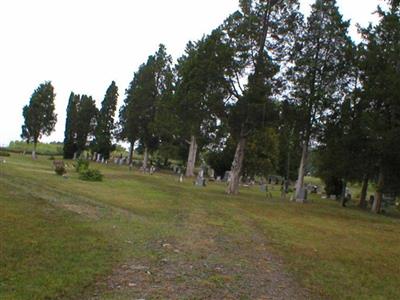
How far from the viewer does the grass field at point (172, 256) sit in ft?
24.8

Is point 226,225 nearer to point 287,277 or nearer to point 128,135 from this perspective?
point 287,277

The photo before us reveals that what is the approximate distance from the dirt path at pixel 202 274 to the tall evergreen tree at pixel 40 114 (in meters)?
54.4

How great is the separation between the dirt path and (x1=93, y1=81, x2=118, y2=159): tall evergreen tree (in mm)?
59428

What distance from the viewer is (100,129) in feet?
232

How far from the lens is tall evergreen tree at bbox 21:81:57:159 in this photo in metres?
62.7

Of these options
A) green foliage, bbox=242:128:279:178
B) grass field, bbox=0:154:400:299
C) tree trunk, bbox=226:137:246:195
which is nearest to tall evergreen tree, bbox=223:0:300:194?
tree trunk, bbox=226:137:246:195

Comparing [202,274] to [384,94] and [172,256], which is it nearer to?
[172,256]

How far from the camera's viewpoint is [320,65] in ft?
112

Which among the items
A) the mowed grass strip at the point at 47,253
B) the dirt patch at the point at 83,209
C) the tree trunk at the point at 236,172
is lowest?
the mowed grass strip at the point at 47,253

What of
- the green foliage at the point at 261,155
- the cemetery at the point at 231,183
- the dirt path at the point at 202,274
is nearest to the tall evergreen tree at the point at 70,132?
the cemetery at the point at 231,183

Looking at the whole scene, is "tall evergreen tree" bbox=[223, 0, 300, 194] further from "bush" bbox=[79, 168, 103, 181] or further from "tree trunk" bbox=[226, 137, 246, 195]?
"bush" bbox=[79, 168, 103, 181]

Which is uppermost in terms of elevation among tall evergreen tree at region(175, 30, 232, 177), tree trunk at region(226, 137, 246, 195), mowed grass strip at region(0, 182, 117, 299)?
tall evergreen tree at region(175, 30, 232, 177)

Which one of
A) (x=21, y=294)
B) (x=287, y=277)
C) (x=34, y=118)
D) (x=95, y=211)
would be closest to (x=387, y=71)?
(x=95, y=211)

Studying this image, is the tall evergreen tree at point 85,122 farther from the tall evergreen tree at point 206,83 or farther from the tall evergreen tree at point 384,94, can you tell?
the tall evergreen tree at point 384,94
